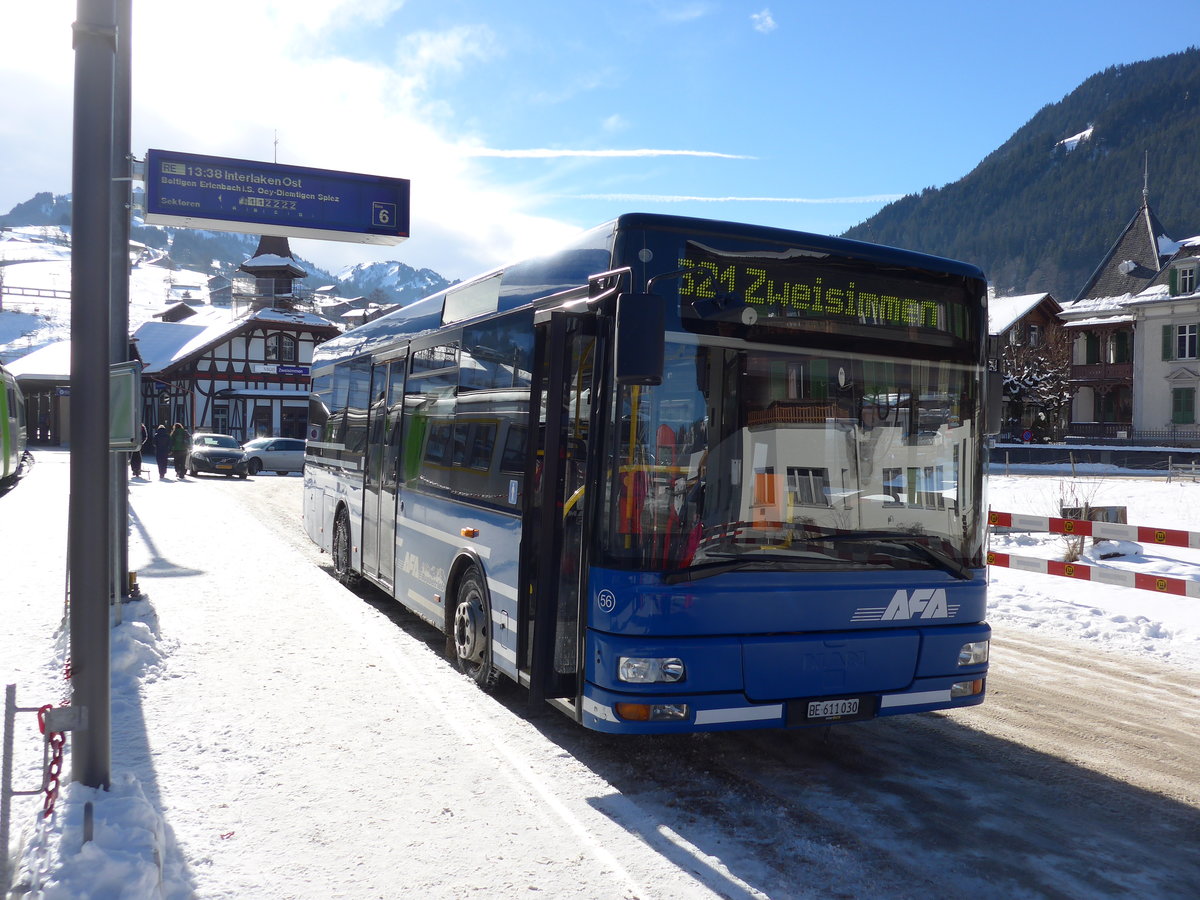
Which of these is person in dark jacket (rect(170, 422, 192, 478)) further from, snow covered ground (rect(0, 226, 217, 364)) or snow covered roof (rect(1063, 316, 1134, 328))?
snow covered roof (rect(1063, 316, 1134, 328))

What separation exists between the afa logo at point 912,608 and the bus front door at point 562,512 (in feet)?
4.91

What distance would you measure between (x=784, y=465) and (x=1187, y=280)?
172ft

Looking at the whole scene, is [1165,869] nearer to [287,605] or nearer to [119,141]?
[287,605]

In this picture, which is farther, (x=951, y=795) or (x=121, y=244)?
(x=121, y=244)

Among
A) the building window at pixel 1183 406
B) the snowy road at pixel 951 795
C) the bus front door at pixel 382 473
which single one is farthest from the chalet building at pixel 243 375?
the snowy road at pixel 951 795

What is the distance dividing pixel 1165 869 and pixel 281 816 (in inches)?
153

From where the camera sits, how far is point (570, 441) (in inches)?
210

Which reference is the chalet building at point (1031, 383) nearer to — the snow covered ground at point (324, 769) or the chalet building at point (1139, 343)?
the chalet building at point (1139, 343)

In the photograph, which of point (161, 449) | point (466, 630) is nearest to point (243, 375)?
point (161, 449)

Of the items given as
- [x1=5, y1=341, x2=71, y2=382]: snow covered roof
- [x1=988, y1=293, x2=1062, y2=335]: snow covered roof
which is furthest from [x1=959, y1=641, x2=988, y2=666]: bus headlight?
[x1=5, y1=341, x2=71, y2=382]: snow covered roof

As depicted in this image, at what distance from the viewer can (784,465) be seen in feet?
16.6

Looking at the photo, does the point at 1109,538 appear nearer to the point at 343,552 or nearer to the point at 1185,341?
the point at 343,552

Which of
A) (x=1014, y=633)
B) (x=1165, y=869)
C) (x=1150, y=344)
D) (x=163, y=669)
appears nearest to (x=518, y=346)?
(x=163, y=669)

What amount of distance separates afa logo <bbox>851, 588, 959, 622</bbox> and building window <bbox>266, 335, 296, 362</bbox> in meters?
53.1
